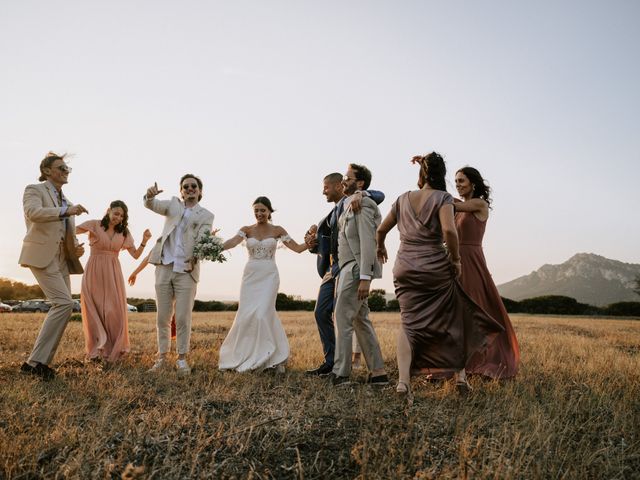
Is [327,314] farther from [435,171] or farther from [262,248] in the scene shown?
[435,171]

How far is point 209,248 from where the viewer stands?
7617 mm

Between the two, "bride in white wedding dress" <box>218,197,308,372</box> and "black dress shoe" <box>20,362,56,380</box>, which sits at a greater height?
"bride in white wedding dress" <box>218,197,308,372</box>

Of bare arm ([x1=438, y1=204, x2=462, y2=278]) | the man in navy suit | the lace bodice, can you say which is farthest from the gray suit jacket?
the lace bodice

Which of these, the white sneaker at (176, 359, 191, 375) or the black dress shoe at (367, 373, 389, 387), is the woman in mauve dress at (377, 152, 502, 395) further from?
the white sneaker at (176, 359, 191, 375)

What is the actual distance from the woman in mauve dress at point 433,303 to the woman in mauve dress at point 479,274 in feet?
2.77

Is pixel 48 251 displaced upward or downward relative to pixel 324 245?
downward

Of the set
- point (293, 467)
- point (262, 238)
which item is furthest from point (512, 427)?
point (262, 238)

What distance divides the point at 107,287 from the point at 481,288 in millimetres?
6277

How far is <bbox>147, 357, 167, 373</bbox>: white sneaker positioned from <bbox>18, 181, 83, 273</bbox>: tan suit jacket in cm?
213

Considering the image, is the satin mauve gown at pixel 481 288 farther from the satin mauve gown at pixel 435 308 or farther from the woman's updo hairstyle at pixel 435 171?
the woman's updo hairstyle at pixel 435 171

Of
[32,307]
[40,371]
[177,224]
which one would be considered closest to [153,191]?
[177,224]

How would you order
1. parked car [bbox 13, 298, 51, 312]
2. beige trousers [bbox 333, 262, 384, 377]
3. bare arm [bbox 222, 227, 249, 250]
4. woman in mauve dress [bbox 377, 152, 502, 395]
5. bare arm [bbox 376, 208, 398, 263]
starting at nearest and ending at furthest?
woman in mauve dress [bbox 377, 152, 502, 395]
bare arm [bbox 376, 208, 398, 263]
beige trousers [bbox 333, 262, 384, 377]
bare arm [bbox 222, 227, 249, 250]
parked car [bbox 13, 298, 51, 312]

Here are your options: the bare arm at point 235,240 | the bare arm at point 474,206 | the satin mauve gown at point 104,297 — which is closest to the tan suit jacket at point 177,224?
the bare arm at point 235,240

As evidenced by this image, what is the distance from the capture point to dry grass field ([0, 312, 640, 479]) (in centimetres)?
347
